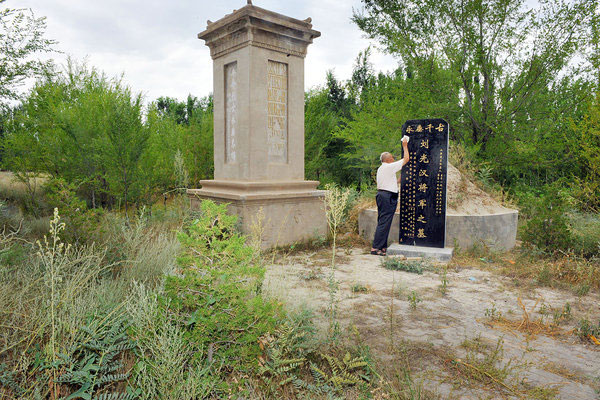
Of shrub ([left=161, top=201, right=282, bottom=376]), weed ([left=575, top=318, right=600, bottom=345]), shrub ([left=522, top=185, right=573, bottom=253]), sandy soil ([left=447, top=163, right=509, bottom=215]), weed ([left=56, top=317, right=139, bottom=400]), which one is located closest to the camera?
weed ([left=56, top=317, right=139, bottom=400])

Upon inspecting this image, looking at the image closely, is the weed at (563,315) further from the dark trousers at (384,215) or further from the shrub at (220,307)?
the dark trousers at (384,215)

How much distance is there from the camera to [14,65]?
33.9ft

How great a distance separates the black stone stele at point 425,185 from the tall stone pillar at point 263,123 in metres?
1.69

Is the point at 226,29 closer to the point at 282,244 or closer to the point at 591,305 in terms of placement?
the point at 282,244

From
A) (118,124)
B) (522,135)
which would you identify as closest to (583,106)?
(522,135)

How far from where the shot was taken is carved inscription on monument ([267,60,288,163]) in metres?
7.57

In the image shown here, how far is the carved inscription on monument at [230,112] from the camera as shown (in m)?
7.66

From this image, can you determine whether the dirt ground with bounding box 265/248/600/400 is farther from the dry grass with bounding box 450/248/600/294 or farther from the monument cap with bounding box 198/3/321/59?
the monument cap with bounding box 198/3/321/59

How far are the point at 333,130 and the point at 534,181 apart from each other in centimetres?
769

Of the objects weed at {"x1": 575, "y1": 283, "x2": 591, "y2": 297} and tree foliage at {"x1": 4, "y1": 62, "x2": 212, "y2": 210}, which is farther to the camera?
tree foliage at {"x1": 4, "y1": 62, "x2": 212, "y2": 210}

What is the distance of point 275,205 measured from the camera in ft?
24.2

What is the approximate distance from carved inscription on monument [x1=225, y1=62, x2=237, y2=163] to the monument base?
61 centimetres

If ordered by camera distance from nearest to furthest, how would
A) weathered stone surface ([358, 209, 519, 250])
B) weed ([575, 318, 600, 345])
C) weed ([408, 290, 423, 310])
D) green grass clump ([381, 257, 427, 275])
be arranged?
weed ([575, 318, 600, 345]) → weed ([408, 290, 423, 310]) → green grass clump ([381, 257, 427, 275]) → weathered stone surface ([358, 209, 519, 250])

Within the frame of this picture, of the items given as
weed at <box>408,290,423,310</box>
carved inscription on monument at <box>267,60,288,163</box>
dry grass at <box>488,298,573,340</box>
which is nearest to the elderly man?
carved inscription on monument at <box>267,60,288,163</box>
